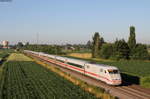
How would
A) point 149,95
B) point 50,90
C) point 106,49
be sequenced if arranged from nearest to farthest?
point 149,95, point 50,90, point 106,49

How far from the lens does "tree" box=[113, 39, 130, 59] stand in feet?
270

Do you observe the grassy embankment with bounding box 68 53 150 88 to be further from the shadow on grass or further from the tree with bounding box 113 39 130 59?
the tree with bounding box 113 39 130 59

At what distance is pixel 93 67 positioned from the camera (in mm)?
33156

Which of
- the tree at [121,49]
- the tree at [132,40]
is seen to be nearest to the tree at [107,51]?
the tree at [121,49]

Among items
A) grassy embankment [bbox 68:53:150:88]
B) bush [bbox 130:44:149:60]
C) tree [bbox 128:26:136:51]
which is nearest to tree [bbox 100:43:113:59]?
tree [bbox 128:26:136:51]

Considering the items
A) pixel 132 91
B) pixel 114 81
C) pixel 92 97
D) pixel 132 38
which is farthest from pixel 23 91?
pixel 132 38

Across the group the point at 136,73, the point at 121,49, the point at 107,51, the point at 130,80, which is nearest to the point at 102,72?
the point at 130,80

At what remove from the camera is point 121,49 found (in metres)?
82.2

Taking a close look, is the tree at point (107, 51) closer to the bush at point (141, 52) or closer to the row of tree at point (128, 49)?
the row of tree at point (128, 49)

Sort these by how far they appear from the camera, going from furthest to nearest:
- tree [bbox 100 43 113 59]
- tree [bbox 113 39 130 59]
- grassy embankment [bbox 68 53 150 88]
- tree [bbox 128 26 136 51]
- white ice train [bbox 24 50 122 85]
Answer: tree [bbox 100 43 113 59], tree [bbox 128 26 136 51], tree [bbox 113 39 130 59], grassy embankment [bbox 68 53 150 88], white ice train [bbox 24 50 122 85]

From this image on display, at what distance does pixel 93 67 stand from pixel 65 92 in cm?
1025

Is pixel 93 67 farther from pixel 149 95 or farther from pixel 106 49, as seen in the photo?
pixel 106 49

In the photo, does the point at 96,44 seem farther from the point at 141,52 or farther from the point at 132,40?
the point at 141,52

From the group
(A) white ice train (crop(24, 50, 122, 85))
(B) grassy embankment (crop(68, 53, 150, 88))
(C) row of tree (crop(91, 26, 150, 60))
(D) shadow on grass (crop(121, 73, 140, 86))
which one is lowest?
(D) shadow on grass (crop(121, 73, 140, 86))
